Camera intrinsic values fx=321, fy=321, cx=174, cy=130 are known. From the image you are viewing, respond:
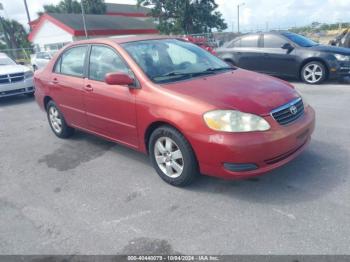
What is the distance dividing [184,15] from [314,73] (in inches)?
1061

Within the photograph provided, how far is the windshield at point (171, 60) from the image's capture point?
383 centimetres

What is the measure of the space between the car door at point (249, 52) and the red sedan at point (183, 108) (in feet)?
18.2

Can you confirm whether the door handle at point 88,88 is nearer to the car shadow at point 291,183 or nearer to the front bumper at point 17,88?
the car shadow at point 291,183

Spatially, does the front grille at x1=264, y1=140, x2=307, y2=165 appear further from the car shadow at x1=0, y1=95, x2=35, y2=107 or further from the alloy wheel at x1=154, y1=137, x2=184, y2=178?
the car shadow at x1=0, y1=95, x2=35, y2=107

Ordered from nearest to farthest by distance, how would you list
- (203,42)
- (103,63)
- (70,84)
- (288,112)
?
(288,112) → (103,63) → (70,84) → (203,42)

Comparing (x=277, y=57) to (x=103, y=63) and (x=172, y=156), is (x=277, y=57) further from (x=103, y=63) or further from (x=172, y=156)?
(x=172, y=156)

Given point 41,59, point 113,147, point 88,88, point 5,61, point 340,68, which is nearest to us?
point 88,88

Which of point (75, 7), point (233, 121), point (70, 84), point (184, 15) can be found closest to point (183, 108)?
point (233, 121)

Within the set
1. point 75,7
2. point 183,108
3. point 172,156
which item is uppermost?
point 75,7

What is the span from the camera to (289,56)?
9.07 m

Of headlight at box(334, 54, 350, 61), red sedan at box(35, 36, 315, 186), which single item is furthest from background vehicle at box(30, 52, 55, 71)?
headlight at box(334, 54, 350, 61)

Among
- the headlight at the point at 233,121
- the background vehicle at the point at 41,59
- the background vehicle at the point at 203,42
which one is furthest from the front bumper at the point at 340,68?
the background vehicle at the point at 41,59

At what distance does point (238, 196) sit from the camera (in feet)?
11.0

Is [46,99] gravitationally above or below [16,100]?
above
